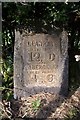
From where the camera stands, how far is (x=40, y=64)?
Result: 5.25 metres

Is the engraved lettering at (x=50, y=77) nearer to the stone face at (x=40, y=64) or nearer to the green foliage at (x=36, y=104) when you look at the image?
the stone face at (x=40, y=64)

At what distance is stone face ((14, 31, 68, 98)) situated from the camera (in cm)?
520

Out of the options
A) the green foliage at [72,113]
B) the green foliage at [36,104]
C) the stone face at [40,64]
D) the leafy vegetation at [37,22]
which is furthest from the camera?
the leafy vegetation at [37,22]

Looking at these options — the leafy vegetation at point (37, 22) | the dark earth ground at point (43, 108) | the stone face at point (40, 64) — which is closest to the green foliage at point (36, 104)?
the dark earth ground at point (43, 108)

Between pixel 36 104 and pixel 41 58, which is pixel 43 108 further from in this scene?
pixel 41 58

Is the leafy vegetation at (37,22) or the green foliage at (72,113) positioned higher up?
the leafy vegetation at (37,22)

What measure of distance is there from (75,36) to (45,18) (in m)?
0.77

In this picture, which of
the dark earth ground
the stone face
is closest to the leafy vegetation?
the stone face

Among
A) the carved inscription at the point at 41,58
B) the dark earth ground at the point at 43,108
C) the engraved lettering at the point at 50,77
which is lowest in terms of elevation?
the dark earth ground at the point at 43,108

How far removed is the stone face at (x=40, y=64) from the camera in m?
5.20

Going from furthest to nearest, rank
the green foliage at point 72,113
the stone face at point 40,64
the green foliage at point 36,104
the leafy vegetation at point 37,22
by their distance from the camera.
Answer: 1. the leafy vegetation at point 37,22
2. the stone face at point 40,64
3. the green foliage at point 36,104
4. the green foliage at point 72,113

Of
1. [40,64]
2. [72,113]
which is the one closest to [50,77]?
[40,64]

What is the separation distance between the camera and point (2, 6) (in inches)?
224

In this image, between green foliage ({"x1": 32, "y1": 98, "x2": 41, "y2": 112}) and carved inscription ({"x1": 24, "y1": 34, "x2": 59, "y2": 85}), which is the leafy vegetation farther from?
green foliage ({"x1": 32, "y1": 98, "x2": 41, "y2": 112})
